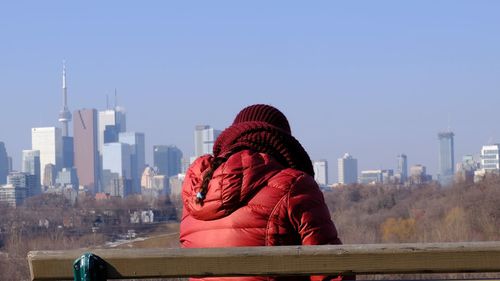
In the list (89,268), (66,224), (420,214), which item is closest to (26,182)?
(66,224)

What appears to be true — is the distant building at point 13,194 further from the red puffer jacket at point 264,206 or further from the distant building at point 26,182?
the red puffer jacket at point 264,206

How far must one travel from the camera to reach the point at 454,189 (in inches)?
3917

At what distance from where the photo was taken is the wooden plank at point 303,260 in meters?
3.63

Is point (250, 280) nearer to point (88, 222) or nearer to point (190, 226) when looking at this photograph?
point (190, 226)

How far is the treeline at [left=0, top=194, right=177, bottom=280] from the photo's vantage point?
69312 millimetres

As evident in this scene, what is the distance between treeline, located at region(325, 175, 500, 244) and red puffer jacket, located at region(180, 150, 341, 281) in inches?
1964

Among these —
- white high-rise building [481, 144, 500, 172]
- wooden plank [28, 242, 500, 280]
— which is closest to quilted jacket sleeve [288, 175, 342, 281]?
wooden plank [28, 242, 500, 280]

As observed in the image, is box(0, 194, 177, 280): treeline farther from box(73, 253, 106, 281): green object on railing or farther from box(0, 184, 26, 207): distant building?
box(73, 253, 106, 281): green object on railing

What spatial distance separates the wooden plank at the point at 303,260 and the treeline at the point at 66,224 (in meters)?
48.0

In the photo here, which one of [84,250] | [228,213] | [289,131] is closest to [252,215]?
[228,213]

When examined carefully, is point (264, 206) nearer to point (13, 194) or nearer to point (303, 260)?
point (303, 260)

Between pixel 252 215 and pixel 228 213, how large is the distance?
0.35ft

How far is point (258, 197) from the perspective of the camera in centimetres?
450

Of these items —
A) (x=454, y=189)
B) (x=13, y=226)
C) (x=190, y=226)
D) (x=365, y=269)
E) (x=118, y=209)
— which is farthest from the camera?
(x=118, y=209)
